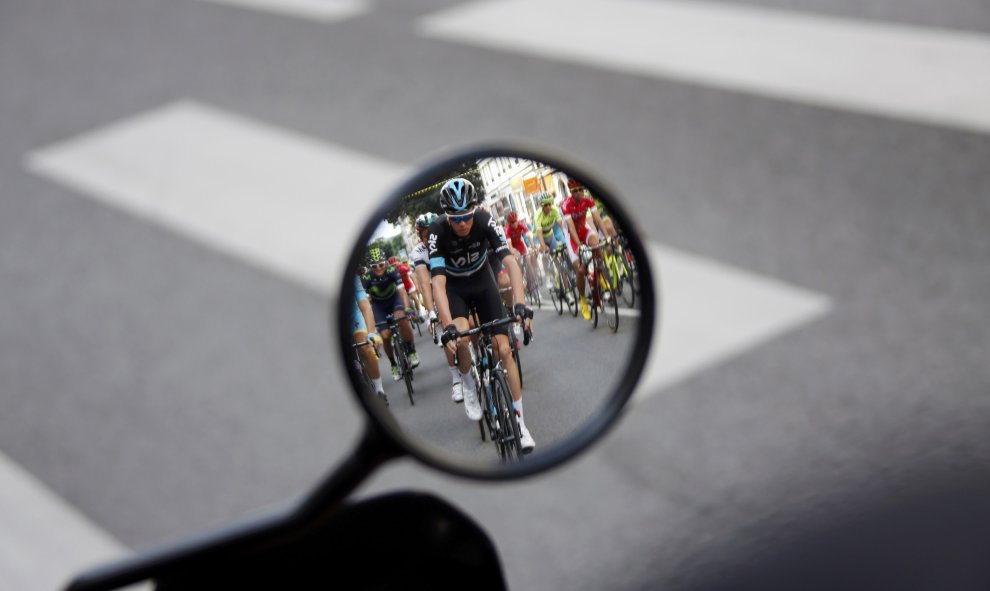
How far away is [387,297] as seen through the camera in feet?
1.71

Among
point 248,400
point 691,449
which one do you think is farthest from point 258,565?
point 248,400

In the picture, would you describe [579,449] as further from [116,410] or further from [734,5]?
[734,5]

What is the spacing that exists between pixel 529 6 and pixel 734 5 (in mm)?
745

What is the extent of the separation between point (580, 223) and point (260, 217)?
7.07 ft

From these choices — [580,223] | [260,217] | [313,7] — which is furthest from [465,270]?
[313,7]

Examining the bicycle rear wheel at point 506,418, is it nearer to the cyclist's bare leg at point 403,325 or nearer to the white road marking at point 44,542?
the cyclist's bare leg at point 403,325

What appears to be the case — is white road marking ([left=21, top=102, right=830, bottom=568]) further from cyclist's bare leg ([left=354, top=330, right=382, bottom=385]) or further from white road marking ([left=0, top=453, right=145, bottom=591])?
cyclist's bare leg ([left=354, top=330, right=382, bottom=385])

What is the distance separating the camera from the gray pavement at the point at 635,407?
1797 mm

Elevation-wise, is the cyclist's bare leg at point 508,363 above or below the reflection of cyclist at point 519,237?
below

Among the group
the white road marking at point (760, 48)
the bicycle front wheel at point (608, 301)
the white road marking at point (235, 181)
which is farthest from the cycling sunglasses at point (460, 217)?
the white road marking at point (760, 48)

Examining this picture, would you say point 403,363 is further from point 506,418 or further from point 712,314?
point 712,314

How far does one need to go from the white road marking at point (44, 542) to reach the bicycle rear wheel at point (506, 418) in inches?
59.4

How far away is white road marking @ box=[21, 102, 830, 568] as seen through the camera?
1.99 m

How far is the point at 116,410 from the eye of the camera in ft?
7.09
